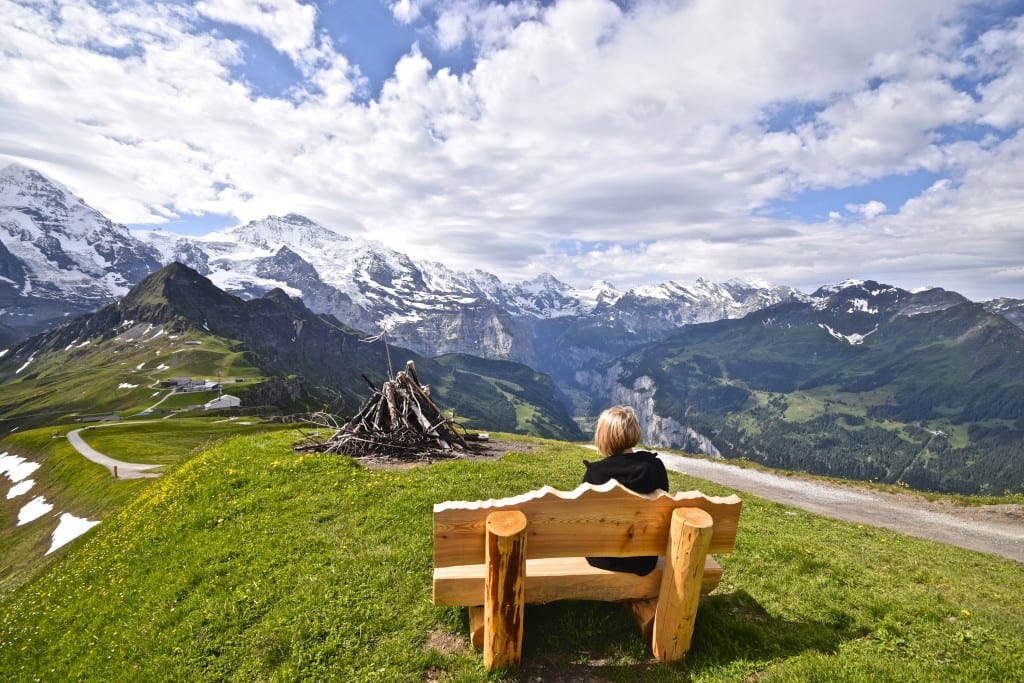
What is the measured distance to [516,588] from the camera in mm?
6117

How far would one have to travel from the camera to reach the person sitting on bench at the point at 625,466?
6824 mm

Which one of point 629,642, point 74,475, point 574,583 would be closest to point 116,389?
point 74,475

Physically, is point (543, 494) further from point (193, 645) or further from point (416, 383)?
point (416, 383)

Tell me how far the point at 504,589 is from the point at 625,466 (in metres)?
2.49

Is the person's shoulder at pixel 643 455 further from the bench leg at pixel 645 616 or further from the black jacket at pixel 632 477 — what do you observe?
the bench leg at pixel 645 616

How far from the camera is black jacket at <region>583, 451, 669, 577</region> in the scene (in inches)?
268

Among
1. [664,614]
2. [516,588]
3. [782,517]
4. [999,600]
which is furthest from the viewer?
[782,517]

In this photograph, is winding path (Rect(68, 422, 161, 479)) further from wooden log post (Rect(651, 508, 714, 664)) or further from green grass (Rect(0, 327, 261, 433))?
green grass (Rect(0, 327, 261, 433))

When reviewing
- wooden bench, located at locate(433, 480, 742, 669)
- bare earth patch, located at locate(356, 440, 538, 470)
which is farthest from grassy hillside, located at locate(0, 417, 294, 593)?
wooden bench, located at locate(433, 480, 742, 669)

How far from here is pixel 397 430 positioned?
78.7ft

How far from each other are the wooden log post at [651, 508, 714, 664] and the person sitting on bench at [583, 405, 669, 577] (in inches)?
18.7

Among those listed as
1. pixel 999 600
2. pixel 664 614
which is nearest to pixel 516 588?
pixel 664 614

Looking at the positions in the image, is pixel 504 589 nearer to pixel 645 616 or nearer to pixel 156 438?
pixel 645 616

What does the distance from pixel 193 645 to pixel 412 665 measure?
434 cm
